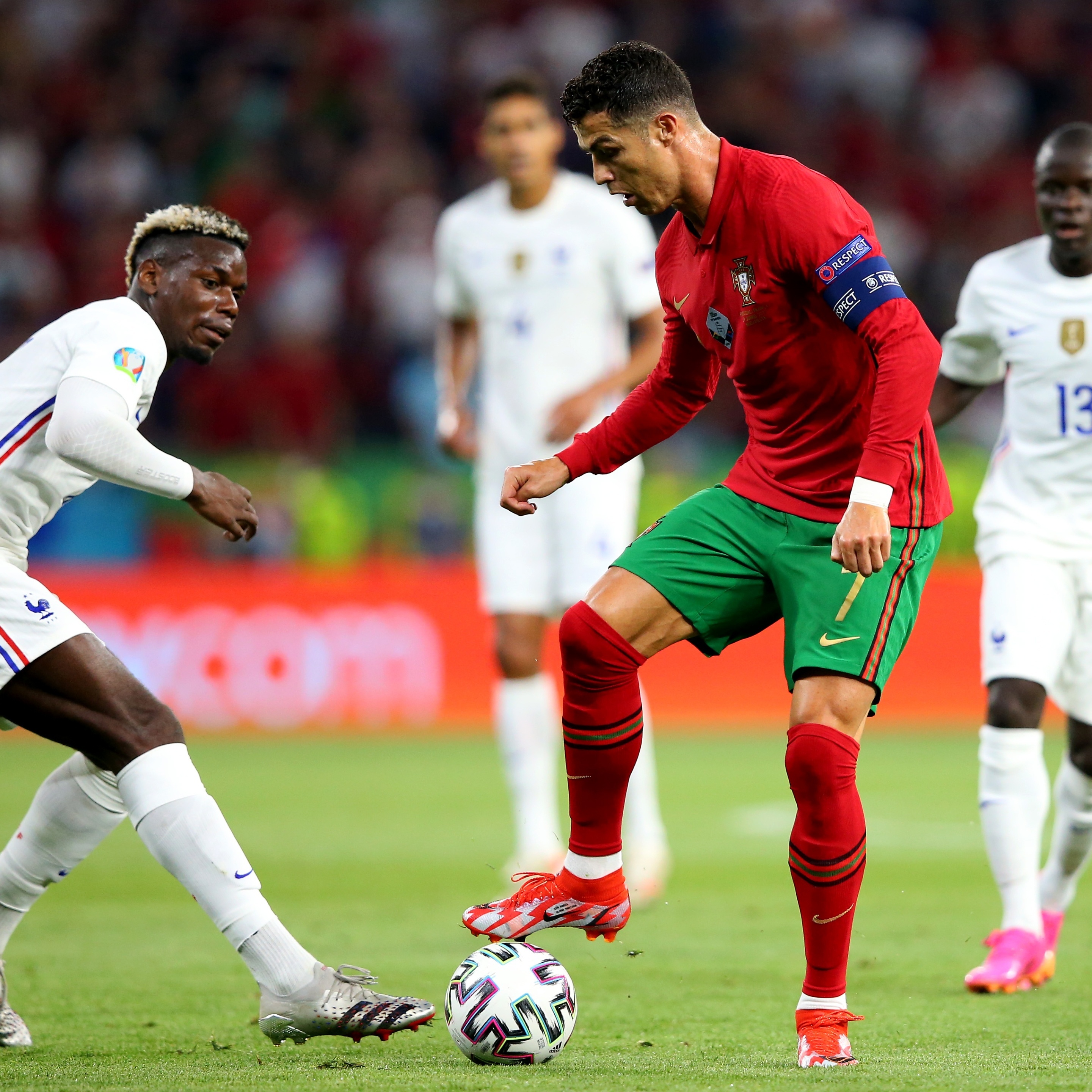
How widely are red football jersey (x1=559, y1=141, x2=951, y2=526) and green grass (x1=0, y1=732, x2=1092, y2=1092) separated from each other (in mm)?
1289

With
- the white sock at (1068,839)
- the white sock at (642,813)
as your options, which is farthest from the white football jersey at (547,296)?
the white sock at (1068,839)

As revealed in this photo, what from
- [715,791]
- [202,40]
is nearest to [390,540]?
[715,791]

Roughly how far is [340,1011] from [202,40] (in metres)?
14.4

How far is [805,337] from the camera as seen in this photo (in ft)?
12.9

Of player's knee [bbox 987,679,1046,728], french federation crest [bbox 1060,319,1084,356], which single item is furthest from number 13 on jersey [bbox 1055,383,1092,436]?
player's knee [bbox 987,679,1046,728]

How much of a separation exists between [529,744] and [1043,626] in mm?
2412

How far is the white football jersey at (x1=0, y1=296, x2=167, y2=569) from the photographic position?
3830 millimetres

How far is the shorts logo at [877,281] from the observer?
366cm

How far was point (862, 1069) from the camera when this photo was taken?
3586mm

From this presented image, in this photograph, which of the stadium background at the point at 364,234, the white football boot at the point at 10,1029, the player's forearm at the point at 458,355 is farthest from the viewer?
the stadium background at the point at 364,234

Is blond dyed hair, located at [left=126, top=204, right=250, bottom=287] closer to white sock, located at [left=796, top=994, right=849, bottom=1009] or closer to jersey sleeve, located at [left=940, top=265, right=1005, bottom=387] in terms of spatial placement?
white sock, located at [left=796, top=994, right=849, bottom=1009]

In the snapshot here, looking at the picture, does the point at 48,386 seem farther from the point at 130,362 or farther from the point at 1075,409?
the point at 1075,409

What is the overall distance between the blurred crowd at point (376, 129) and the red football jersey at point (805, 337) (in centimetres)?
967

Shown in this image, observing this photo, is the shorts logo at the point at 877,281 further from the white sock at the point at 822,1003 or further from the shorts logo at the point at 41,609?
the shorts logo at the point at 41,609
